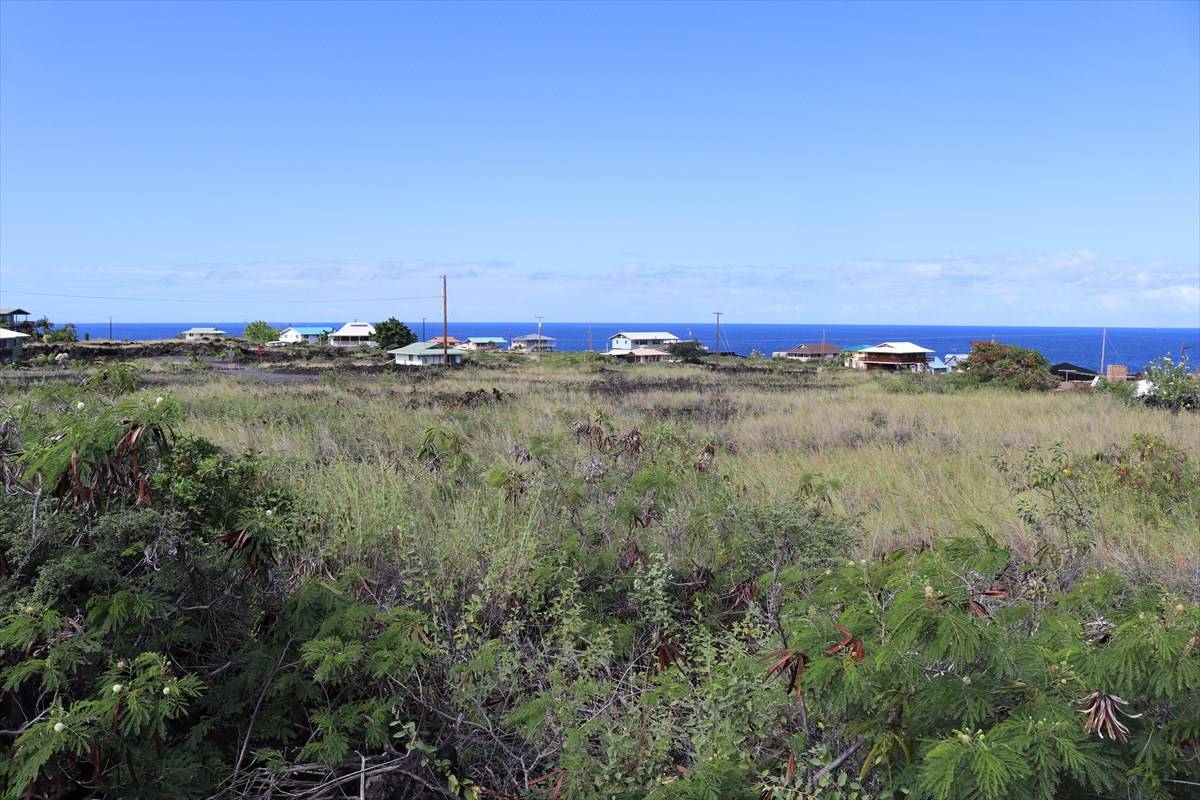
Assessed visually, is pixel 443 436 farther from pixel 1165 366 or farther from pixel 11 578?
pixel 1165 366

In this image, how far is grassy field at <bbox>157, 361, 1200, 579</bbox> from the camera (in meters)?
5.87

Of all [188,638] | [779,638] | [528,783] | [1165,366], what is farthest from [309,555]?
[1165,366]

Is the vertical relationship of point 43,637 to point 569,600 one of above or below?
above

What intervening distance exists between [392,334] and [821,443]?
97837 mm

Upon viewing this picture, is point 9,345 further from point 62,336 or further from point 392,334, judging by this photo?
point 392,334

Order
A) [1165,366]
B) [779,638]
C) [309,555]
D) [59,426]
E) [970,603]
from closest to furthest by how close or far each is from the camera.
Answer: [970,603] < [59,426] < [779,638] < [309,555] < [1165,366]

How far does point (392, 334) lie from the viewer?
339 ft

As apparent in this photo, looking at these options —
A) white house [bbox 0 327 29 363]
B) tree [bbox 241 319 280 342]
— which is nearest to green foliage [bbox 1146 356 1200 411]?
white house [bbox 0 327 29 363]

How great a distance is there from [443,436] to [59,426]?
448 cm

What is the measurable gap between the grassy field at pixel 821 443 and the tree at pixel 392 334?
280 ft

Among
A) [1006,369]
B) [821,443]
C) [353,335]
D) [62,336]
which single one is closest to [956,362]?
[1006,369]

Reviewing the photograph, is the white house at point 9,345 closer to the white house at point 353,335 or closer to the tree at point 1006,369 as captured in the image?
the tree at point 1006,369

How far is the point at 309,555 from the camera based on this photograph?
4668mm

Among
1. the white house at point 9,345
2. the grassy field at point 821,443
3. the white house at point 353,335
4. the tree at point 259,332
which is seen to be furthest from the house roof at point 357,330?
the grassy field at point 821,443
